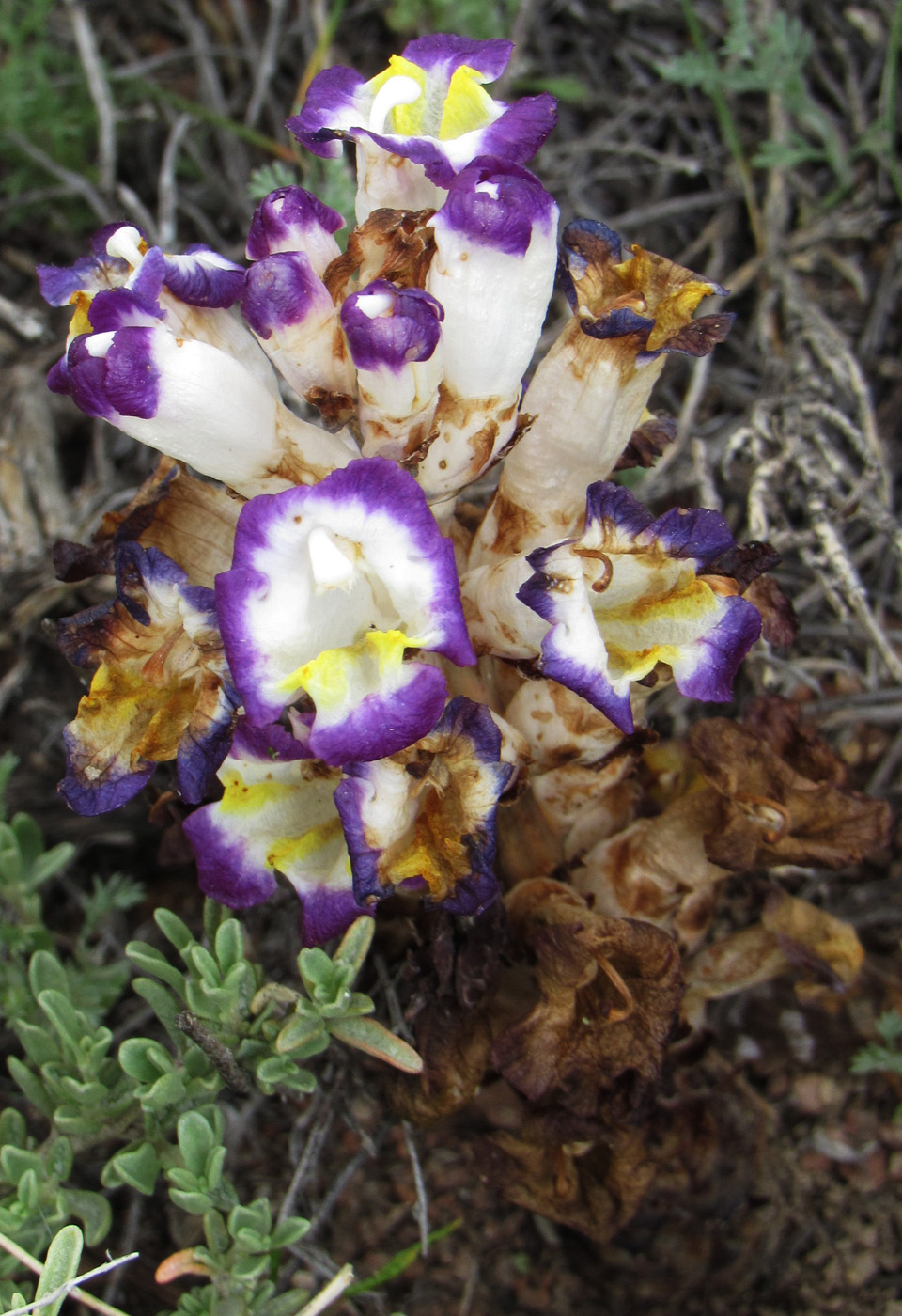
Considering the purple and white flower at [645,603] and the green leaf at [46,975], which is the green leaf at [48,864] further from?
the purple and white flower at [645,603]

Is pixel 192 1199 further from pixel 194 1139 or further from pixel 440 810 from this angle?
pixel 440 810

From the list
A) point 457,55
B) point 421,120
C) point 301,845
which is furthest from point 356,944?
point 457,55

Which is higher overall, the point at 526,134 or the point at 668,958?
the point at 526,134

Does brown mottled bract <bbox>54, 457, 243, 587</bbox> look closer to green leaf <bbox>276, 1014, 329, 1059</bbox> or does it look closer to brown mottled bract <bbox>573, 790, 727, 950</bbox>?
green leaf <bbox>276, 1014, 329, 1059</bbox>

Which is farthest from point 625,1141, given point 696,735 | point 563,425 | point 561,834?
point 563,425

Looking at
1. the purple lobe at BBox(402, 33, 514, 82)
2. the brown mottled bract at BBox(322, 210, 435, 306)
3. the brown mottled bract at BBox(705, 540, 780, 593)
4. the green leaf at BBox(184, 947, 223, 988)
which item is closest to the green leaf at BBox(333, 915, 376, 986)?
the green leaf at BBox(184, 947, 223, 988)

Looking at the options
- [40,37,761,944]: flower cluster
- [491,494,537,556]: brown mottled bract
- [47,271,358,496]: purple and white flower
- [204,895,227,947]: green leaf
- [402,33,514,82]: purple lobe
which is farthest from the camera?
[204,895,227,947]: green leaf

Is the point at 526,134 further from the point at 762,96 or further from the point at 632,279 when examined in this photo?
the point at 762,96
